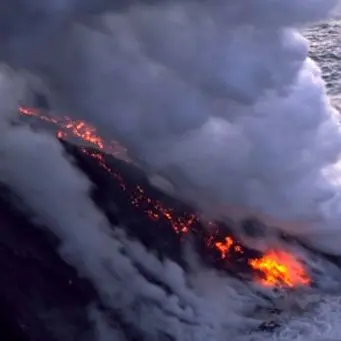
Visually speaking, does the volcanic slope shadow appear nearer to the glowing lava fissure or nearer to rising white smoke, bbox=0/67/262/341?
the glowing lava fissure

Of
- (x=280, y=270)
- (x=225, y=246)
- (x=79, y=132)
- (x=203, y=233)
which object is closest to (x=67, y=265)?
(x=79, y=132)

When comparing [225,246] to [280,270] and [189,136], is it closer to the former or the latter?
[280,270]

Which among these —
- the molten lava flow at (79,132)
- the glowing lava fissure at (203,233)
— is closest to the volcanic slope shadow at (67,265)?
the glowing lava fissure at (203,233)

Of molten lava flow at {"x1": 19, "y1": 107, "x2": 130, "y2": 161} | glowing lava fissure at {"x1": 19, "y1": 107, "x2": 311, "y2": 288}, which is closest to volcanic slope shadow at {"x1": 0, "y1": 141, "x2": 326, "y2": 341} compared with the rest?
glowing lava fissure at {"x1": 19, "y1": 107, "x2": 311, "y2": 288}

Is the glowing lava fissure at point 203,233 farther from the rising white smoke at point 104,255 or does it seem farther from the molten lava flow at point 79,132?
the rising white smoke at point 104,255

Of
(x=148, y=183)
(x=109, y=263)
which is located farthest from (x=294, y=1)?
(x=109, y=263)

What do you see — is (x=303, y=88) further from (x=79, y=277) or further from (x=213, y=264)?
(x=79, y=277)
